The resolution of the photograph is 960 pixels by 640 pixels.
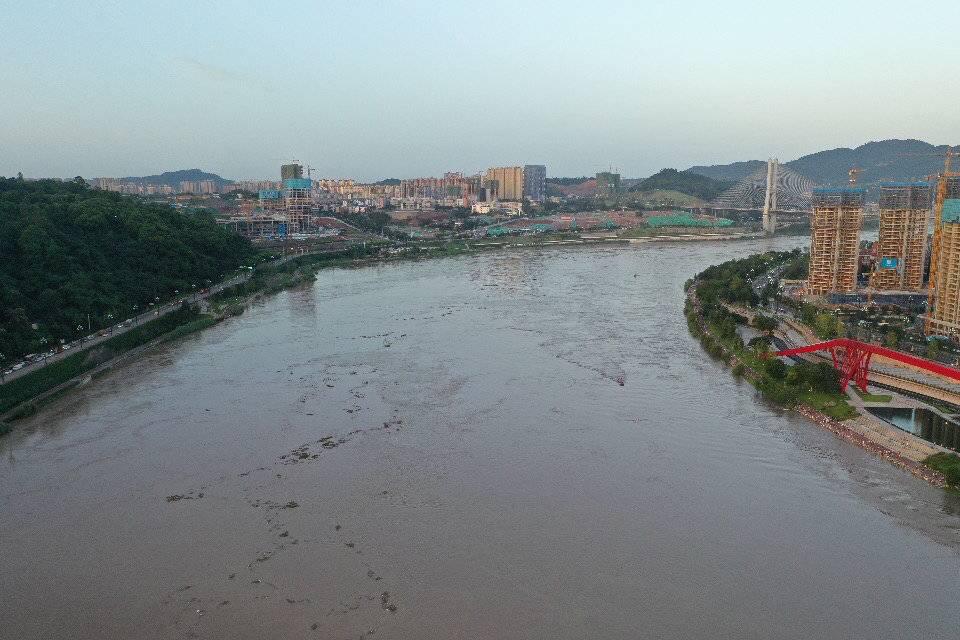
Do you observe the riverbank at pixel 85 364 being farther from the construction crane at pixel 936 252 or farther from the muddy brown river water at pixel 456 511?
the construction crane at pixel 936 252

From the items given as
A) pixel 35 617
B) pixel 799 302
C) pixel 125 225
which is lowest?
pixel 35 617

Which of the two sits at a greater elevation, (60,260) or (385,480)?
(60,260)

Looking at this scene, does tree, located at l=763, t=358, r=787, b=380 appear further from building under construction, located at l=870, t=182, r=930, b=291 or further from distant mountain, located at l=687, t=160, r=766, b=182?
distant mountain, located at l=687, t=160, r=766, b=182

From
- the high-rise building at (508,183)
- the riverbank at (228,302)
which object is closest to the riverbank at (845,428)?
the riverbank at (228,302)

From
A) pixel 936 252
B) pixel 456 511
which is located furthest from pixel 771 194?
pixel 456 511

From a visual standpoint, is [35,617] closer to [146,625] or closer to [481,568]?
[146,625]

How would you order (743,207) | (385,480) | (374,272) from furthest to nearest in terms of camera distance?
1. (743,207)
2. (374,272)
3. (385,480)

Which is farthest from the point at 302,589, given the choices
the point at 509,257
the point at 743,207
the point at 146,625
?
the point at 743,207

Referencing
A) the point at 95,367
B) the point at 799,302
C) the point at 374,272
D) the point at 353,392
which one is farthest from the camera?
the point at 374,272
